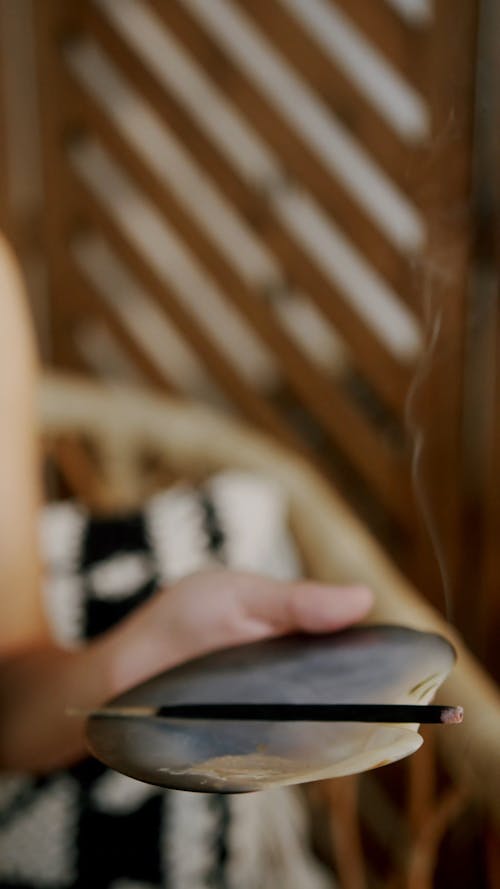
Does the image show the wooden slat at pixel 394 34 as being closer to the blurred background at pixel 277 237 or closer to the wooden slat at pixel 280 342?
the blurred background at pixel 277 237

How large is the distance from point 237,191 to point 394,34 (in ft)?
2.44

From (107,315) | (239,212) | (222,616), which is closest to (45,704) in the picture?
(222,616)

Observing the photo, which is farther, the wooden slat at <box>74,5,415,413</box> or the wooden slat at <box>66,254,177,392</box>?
the wooden slat at <box>66,254,177,392</box>

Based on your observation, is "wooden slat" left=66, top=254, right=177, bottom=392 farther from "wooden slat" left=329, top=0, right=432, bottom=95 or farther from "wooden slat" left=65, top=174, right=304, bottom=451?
"wooden slat" left=329, top=0, right=432, bottom=95

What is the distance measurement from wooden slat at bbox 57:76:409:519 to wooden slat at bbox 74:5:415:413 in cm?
7

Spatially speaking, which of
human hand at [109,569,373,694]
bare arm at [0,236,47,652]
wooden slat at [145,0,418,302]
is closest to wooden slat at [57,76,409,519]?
wooden slat at [145,0,418,302]

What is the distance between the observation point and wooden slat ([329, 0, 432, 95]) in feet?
0.87

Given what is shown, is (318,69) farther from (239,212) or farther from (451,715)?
(451,715)

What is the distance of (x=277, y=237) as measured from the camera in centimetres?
101

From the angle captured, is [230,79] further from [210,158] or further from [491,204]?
[491,204]

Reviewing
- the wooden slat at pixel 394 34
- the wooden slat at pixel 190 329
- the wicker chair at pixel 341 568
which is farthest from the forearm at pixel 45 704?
the wooden slat at pixel 190 329

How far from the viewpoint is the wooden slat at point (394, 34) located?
0.87 feet

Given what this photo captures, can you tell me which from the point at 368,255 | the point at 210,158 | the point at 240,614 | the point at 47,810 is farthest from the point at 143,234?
the point at 240,614

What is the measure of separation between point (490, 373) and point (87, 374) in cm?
120
